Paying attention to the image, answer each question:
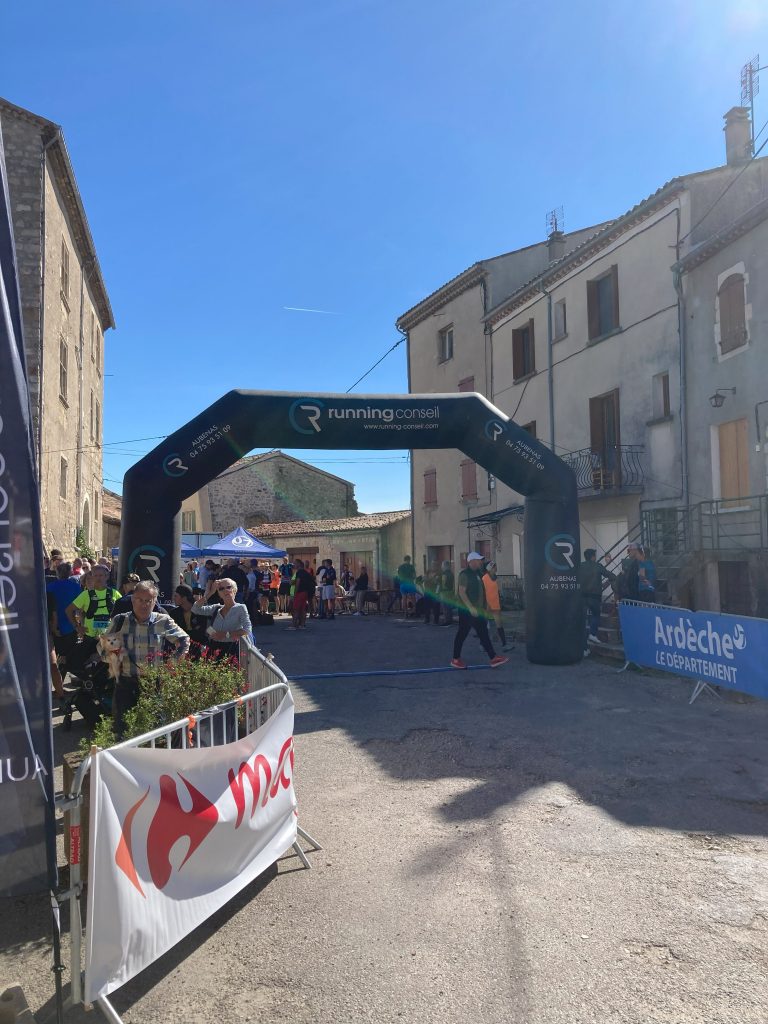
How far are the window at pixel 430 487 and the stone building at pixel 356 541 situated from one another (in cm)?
240

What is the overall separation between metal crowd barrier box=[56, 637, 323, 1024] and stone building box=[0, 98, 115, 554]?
34.4ft

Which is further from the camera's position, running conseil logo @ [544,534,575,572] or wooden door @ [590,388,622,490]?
wooden door @ [590,388,622,490]

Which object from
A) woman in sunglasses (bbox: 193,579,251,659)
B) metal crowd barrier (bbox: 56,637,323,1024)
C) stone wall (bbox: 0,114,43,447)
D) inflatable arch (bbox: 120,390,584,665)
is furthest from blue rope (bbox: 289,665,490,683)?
stone wall (bbox: 0,114,43,447)

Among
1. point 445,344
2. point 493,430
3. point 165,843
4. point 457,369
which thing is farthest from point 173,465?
point 445,344

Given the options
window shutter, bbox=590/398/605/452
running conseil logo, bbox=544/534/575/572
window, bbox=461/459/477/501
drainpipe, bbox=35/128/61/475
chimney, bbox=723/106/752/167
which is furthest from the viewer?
window, bbox=461/459/477/501

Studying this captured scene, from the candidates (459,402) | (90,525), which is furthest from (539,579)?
(90,525)

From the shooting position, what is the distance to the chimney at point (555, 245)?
2584cm

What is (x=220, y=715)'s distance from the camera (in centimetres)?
487

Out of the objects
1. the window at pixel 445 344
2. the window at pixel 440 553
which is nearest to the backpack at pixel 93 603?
the window at pixel 440 553

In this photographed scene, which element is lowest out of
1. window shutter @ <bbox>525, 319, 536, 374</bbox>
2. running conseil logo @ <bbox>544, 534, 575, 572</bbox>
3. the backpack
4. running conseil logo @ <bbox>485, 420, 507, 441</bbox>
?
the backpack

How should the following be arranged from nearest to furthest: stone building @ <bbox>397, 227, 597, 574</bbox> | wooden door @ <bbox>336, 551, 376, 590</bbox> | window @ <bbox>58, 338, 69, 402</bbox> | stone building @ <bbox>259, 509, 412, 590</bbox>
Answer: window @ <bbox>58, 338, 69, 402</bbox>, stone building @ <bbox>397, 227, 597, 574</bbox>, stone building @ <bbox>259, 509, 412, 590</bbox>, wooden door @ <bbox>336, 551, 376, 590</bbox>

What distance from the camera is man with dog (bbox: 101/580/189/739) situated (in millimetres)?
5871

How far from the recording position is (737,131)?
60.0 ft

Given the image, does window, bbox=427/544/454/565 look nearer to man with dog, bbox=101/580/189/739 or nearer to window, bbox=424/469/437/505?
window, bbox=424/469/437/505
